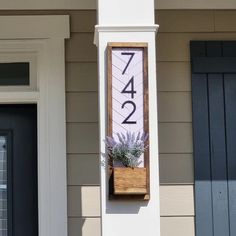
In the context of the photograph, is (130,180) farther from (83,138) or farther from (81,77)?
(81,77)

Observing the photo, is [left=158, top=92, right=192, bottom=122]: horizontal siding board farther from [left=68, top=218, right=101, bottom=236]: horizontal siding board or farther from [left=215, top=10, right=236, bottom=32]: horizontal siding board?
[left=68, top=218, right=101, bottom=236]: horizontal siding board

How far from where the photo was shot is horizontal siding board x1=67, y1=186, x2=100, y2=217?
12.6ft

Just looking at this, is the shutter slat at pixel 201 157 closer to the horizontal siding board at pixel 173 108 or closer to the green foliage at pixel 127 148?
the horizontal siding board at pixel 173 108

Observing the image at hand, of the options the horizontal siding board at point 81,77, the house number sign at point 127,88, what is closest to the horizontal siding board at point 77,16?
the horizontal siding board at point 81,77

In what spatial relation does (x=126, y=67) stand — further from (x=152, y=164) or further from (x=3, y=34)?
(x=3, y=34)

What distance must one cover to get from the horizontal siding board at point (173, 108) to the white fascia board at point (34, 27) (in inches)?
30.1

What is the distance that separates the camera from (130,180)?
2881 millimetres

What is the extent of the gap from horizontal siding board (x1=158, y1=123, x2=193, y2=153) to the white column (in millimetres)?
970

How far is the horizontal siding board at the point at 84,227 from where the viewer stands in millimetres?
3846

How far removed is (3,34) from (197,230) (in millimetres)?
1802

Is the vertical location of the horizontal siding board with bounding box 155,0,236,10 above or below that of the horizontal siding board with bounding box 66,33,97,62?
above

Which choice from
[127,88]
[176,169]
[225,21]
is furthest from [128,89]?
[225,21]

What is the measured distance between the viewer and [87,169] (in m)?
3.88

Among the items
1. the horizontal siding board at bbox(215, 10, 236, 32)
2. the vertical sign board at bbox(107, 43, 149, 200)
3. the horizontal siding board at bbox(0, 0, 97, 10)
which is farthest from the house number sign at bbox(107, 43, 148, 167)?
the horizontal siding board at bbox(215, 10, 236, 32)
